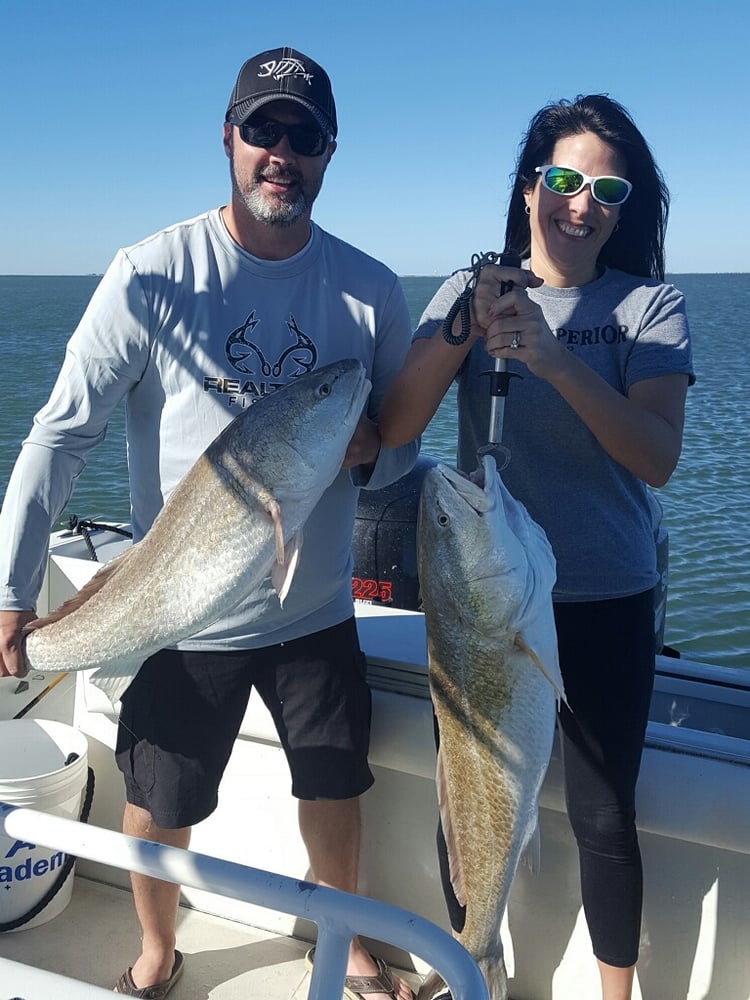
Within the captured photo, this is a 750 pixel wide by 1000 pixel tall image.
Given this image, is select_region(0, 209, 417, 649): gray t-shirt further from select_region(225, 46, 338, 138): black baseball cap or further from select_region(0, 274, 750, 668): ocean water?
select_region(0, 274, 750, 668): ocean water

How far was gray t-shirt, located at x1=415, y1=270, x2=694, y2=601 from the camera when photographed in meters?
2.46

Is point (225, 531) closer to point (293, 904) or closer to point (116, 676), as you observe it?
point (116, 676)

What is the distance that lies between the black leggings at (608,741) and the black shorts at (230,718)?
73 cm

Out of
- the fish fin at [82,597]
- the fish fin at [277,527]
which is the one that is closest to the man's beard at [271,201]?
the fish fin at [277,527]

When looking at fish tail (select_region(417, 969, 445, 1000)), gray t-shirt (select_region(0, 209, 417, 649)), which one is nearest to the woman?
gray t-shirt (select_region(0, 209, 417, 649))

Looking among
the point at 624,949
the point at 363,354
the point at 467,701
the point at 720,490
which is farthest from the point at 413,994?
the point at 720,490

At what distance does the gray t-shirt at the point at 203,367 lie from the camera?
2.52 metres

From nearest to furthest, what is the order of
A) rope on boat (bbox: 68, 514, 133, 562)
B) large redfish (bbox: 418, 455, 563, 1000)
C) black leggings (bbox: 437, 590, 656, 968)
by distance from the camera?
large redfish (bbox: 418, 455, 563, 1000) < black leggings (bbox: 437, 590, 656, 968) < rope on boat (bbox: 68, 514, 133, 562)

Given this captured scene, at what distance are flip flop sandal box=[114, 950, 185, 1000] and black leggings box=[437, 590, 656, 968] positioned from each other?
1.58 m

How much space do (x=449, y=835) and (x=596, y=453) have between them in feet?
3.80

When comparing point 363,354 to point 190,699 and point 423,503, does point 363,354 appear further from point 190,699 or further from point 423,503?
point 190,699

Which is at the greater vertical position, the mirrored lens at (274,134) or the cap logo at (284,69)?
the cap logo at (284,69)

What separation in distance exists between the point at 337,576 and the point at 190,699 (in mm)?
594

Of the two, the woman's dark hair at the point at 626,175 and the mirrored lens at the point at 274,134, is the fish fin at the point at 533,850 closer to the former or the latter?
the woman's dark hair at the point at 626,175
